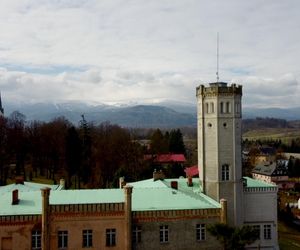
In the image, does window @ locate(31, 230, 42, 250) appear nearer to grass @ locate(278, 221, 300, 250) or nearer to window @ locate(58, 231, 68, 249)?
window @ locate(58, 231, 68, 249)

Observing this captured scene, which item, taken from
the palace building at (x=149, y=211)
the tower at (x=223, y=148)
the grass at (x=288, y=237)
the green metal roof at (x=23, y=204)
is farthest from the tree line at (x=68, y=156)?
the green metal roof at (x=23, y=204)

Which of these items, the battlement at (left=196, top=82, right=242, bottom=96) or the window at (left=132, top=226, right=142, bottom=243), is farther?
the battlement at (left=196, top=82, right=242, bottom=96)

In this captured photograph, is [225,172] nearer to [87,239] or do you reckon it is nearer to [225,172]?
[225,172]

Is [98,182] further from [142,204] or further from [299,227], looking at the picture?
[142,204]

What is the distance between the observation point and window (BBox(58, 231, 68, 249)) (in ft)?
116

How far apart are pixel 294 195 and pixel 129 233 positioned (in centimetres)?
7616

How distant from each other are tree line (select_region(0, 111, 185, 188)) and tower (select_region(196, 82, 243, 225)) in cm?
3253

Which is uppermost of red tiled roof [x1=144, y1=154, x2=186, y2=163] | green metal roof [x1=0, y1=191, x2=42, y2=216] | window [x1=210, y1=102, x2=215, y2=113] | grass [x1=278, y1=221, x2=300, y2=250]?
window [x1=210, y1=102, x2=215, y2=113]

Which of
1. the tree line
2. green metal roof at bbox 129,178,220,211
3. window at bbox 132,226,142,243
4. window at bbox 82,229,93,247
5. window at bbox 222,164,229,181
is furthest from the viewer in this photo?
the tree line

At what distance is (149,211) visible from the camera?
3631 cm

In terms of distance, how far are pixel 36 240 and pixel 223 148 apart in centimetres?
1875

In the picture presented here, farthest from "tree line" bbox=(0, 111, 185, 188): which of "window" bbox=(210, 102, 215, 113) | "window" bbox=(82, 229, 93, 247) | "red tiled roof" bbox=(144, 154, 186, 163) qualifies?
"window" bbox=(82, 229, 93, 247)

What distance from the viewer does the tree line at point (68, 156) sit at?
80.0 metres

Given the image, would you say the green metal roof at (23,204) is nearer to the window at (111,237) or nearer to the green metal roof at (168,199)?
the window at (111,237)
